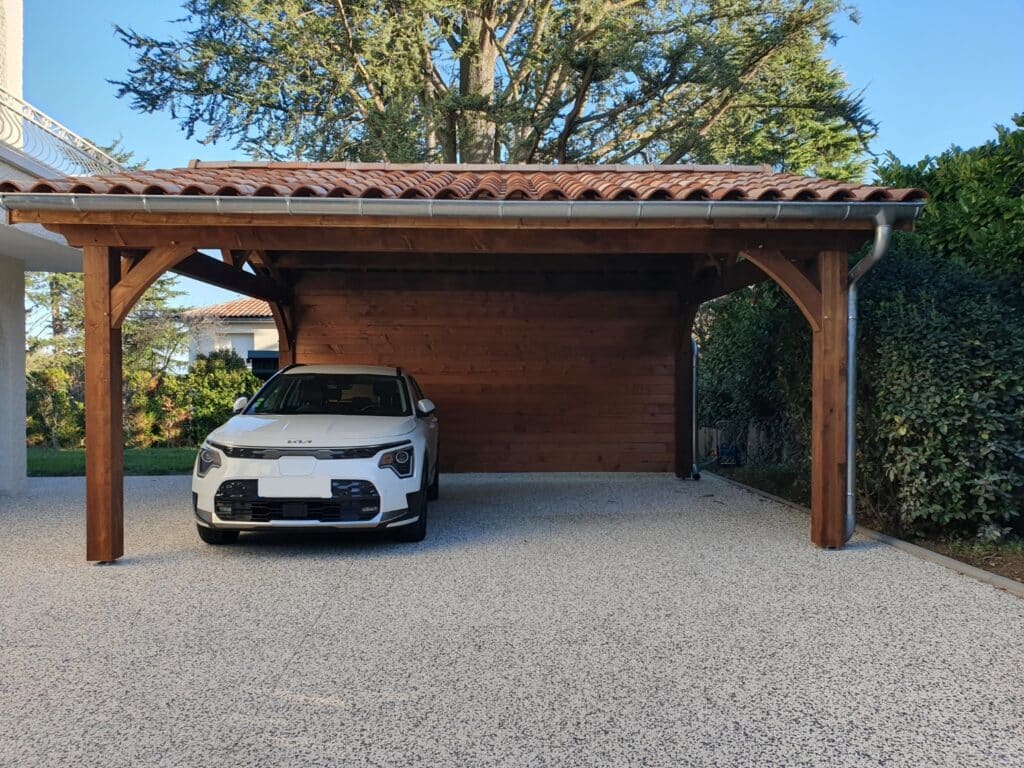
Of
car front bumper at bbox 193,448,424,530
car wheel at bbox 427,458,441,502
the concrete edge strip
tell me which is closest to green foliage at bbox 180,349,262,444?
car wheel at bbox 427,458,441,502

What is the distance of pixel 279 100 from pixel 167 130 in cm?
267

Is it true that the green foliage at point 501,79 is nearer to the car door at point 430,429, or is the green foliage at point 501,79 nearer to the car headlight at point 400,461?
the car door at point 430,429

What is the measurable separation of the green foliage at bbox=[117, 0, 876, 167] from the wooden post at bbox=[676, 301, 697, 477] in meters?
5.74

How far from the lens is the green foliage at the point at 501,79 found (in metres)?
13.9

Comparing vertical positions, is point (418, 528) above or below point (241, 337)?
below

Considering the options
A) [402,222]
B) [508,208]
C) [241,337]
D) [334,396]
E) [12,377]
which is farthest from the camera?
[241,337]

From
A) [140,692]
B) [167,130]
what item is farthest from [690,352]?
[167,130]

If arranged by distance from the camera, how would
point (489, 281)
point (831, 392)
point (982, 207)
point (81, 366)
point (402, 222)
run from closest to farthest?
point (402, 222)
point (831, 392)
point (982, 207)
point (489, 281)
point (81, 366)

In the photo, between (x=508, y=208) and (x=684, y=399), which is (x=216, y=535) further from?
(x=684, y=399)

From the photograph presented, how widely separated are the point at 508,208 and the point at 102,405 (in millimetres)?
3436

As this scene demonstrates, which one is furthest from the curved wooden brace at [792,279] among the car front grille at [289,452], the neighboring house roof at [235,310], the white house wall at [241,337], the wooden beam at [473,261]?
the white house wall at [241,337]

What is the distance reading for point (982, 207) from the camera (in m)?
7.51

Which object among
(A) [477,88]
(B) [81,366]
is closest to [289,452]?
(A) [477,88]

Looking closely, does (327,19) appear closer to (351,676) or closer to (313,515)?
(313,515)
